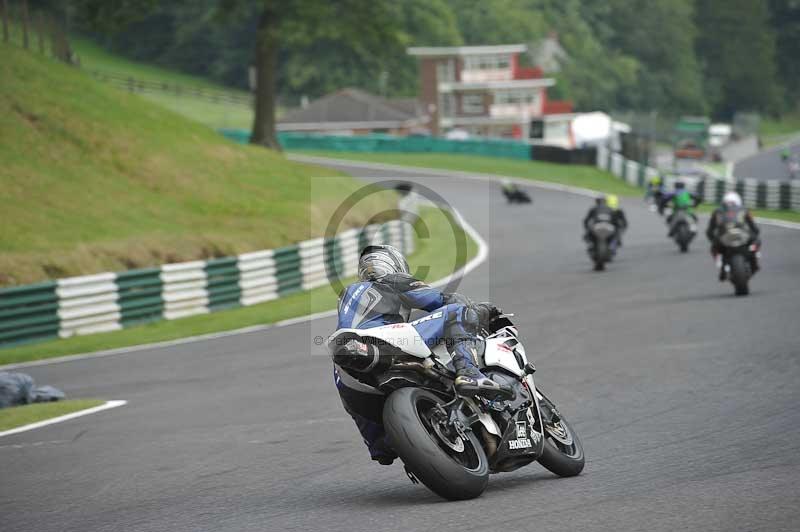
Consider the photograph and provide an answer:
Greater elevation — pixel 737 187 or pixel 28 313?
pixel 28 313

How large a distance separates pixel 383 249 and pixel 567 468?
1.74 metres

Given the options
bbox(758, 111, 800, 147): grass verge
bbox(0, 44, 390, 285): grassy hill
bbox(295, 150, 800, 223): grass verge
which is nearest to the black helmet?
bbox(0, 44, 390, 285): grassy hill

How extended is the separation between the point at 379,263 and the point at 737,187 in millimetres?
37877

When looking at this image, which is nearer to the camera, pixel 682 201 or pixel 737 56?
pixel 682 201

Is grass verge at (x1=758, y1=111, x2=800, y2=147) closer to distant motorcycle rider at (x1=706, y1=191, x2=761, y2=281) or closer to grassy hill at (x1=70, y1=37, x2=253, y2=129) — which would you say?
grassy hill at (x1=70, y1=37, x2=253, y2=129)

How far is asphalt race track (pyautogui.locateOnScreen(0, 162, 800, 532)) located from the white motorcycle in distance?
0.19 meters

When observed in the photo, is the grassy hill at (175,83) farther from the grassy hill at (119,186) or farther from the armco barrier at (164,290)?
the armco barrier at (164,290)

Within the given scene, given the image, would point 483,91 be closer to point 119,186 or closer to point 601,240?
point 119,186

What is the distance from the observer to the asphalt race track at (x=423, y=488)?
21.2ft

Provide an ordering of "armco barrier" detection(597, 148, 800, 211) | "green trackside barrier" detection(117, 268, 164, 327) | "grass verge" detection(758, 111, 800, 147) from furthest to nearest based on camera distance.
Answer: "grass verge" detection(758, 111, 800, 147)
"armco barrier" detection(597, 148, 800, 211)
"green trackside barrier" detection(117, 268, 164, 327)

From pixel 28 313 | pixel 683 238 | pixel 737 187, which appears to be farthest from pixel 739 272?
pixel 737 187

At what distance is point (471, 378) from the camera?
6844 millimetres

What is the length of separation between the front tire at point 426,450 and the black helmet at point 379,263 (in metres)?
0.76

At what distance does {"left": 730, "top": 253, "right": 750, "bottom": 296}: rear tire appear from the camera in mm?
18062
